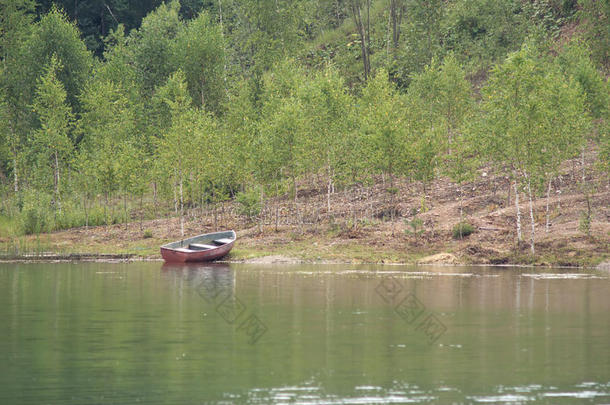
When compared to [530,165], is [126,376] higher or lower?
lower

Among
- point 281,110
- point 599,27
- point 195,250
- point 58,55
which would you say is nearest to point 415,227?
point 195,250

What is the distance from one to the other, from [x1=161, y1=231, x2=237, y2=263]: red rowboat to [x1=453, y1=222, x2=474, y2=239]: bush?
52.7 feet

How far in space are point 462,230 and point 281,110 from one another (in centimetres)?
1926

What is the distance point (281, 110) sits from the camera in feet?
218

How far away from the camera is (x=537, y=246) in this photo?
174 feet

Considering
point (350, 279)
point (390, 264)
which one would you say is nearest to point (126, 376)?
point (350, 279)

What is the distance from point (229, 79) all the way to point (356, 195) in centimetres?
3158

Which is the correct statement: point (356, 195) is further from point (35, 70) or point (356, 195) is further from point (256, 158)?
point (35, 70)

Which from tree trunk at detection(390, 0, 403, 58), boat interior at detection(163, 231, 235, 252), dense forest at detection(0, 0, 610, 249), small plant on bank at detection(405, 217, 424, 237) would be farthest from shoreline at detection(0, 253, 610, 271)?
tree trunk at detection(390, 0, 403, 58)

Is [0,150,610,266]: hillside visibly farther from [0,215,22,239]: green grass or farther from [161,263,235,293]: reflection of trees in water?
[161,263,235,293]: reflection of trees in water

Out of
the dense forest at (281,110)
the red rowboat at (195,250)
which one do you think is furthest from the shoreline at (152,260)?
the dense forest at (281,110)

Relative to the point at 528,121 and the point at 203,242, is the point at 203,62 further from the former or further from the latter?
the point at 528,121

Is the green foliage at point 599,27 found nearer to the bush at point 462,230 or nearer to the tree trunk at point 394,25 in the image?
the bush at point 462,230

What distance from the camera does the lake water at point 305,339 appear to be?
746 inches
